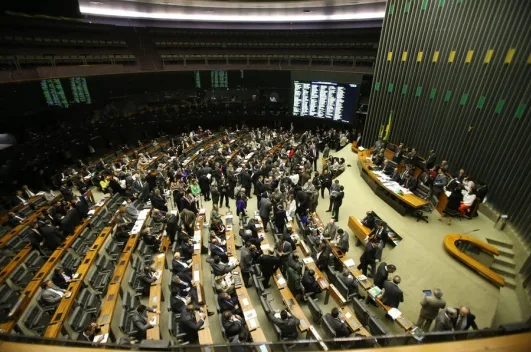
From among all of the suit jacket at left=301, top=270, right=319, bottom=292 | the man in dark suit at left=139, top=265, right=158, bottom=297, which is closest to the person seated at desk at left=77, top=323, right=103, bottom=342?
the man in dark suit at left=139, top=265, right=158, bottom=297

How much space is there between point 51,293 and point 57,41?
12.0 metres

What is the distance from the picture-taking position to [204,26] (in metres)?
17.9

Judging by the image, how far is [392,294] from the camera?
16.8 feet

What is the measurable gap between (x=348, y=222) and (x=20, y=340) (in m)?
7.66

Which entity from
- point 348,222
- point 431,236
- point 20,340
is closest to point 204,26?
point 348,222

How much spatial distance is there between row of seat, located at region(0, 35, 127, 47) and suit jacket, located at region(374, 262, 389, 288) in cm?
1484

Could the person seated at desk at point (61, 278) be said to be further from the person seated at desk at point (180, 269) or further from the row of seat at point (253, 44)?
the row of seat at point (253, 44)

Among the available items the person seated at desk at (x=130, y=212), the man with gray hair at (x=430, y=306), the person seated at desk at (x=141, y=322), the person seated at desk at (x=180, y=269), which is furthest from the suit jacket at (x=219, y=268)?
the man with gray hair at (x=430, y=306)

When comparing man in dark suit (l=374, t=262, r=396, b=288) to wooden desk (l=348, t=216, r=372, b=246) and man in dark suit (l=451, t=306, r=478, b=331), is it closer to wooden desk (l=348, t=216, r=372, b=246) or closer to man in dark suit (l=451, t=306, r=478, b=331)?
man in dark suit (l=451, t=306, r=478, b=331)

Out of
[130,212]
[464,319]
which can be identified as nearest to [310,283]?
[464,319]

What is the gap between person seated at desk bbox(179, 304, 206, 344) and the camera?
4660mm

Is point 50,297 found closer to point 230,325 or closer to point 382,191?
point 230,325

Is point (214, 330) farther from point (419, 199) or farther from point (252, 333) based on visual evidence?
point (419, 199)

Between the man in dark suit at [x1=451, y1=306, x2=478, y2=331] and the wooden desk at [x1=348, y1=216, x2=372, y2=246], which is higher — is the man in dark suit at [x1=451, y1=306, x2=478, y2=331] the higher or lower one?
the higher one
